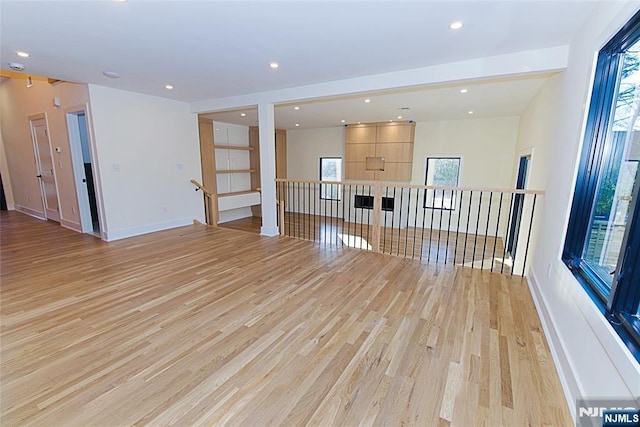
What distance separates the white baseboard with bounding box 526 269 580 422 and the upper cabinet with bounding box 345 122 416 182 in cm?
559

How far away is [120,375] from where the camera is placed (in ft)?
5.60

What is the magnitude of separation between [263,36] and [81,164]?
4.29m

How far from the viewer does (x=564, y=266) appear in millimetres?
2105

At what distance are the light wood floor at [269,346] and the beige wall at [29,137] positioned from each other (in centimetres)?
197

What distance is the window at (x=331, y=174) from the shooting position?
9216 mm

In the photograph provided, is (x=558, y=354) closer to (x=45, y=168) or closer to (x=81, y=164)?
(x=81, y=164)

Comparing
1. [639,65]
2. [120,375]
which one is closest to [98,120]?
[120,375]

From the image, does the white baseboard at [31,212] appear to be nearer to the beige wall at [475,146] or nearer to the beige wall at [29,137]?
the beige wall at [29,137]

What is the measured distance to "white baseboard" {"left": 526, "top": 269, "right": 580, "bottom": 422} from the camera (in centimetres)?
154

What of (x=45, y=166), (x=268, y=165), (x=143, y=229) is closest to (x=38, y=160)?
(x=45, y=166)

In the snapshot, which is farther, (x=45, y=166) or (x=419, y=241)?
(x=419, y=241)

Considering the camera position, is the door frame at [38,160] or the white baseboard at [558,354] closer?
the white baseboard at [558,354]

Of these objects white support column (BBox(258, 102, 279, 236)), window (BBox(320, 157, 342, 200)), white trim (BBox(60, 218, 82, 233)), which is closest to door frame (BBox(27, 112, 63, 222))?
Answer: white trim (BBox(60, 218, 82, 233))

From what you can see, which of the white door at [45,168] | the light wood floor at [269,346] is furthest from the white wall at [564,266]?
the white door at [45,168]
